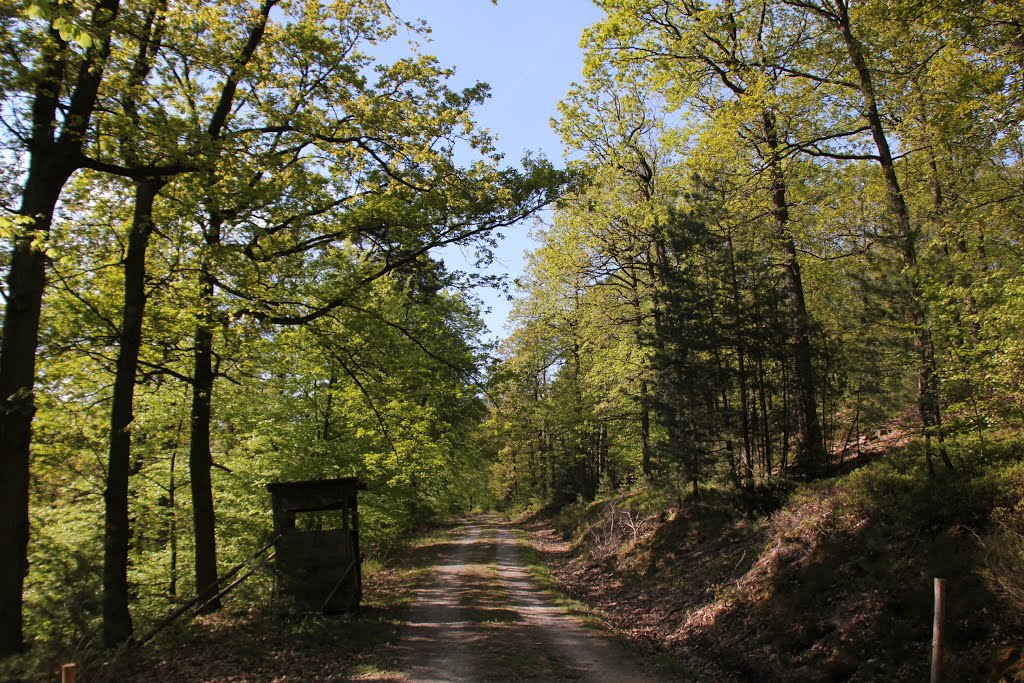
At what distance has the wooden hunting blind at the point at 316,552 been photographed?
11.1 metres

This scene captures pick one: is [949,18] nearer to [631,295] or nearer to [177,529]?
[631,295]

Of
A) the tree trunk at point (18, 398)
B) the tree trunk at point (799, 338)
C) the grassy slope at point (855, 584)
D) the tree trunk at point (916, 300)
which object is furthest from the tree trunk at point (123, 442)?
the tree trunk at point (799, 338)

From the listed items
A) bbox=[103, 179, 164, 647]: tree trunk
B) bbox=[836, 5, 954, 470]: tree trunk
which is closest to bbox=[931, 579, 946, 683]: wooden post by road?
bbox=[836, 5, 954, 470]: tree trunk

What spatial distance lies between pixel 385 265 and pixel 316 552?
5808 millimetres

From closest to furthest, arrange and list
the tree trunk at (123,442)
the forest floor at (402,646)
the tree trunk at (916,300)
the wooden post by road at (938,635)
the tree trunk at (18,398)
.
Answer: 1. the wooden post by road at (938,635)
2. the tree trunk at (18,398)
3. the forest floor at (402,646)
4. the tree trunk at (123,442)
5. the tree trunk at (916,300)

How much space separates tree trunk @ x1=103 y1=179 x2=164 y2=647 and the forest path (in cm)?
429

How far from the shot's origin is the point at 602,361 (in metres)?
23.5

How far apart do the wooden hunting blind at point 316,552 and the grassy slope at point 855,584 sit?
530 centimetres

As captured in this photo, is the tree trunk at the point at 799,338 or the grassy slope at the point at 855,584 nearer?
the grassy slope at the point at 855,584

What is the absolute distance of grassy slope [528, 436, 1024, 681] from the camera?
6.51 meters

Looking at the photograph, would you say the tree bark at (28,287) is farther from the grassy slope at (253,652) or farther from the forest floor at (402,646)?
the forest floor at (402,646)

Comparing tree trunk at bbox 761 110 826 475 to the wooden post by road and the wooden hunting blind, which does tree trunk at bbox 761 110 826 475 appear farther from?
the wooden hunting blind

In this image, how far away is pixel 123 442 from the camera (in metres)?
9.45

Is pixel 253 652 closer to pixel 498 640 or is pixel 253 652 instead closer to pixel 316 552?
pixel 316 552
